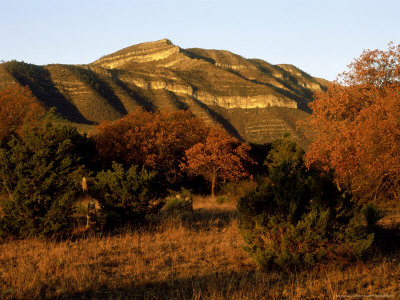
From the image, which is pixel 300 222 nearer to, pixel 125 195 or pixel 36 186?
pixel 125 195

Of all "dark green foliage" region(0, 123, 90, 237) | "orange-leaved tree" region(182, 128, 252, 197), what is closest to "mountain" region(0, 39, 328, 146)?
"orange-leaved tree" region(182, 128, 252, 197)

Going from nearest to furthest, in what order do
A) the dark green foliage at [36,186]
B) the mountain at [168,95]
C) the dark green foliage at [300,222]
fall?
the dark green foliage at [300,222]
the dark green foliage at [36,186]
the mountain at [168,95]

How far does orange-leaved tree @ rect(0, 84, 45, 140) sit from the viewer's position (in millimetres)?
28172

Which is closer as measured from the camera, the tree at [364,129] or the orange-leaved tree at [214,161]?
the tree at [364,129]

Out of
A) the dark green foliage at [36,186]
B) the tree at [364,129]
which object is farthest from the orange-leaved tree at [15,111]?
the tree at [364,129]

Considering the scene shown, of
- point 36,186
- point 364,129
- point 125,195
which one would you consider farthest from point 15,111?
point 364,129

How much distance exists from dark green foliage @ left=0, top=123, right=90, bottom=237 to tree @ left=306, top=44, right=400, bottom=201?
9.17m

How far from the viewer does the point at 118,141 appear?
26.2 m

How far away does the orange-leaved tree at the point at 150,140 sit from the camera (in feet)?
83.5

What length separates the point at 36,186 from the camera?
29.5ft

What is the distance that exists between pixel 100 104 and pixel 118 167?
248ft

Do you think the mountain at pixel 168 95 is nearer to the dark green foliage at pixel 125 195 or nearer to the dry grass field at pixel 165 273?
the dark green foliage at pixel 125 195

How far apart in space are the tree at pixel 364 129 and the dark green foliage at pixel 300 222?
6206 mm

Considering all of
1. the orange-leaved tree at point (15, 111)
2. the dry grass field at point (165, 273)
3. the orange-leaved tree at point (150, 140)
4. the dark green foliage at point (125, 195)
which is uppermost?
the orange-leaved tree at point (15, 111)
